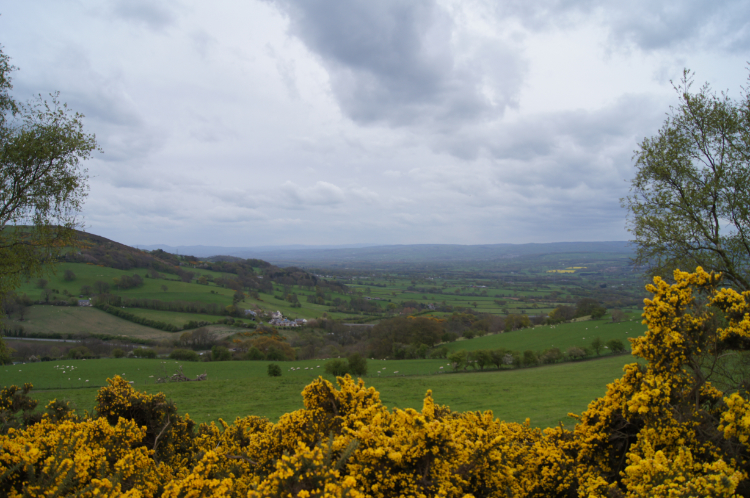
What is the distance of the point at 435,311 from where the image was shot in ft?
299

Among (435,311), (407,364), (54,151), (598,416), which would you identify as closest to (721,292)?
(598,416)

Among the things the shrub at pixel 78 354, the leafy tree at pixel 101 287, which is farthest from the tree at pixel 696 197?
the leafy tree at pixel 101 287

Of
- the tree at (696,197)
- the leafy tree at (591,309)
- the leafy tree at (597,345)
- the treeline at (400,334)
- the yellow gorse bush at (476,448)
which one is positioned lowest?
the treeline at (400,334)

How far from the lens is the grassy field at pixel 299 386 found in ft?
71.0

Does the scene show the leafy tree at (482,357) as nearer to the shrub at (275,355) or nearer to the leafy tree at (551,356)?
the leafy tree at (551,356)

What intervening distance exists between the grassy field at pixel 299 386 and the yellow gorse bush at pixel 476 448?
1328cm

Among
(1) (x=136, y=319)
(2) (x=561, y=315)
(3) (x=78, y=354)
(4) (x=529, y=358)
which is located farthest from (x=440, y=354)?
(1) (x=136, y=319)

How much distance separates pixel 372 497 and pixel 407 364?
4310cm

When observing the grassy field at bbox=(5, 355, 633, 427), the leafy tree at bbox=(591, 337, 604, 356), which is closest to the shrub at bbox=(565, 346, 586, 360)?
the leafy tree at bbox=(591, 337, 604, 356)

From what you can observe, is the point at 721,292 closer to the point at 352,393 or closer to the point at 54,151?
the point at 352,393

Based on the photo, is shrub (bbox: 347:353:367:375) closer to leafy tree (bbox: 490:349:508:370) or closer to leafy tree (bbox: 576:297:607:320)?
leafy tree (bbox: 490:349:508:370)

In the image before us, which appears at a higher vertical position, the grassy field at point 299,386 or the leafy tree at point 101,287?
the leafy tree at point 101,287

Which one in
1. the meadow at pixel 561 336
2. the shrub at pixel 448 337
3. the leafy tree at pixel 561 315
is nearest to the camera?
the meadow at pixel 561 336

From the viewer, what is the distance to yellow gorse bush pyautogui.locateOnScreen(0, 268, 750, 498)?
3.75 meters
